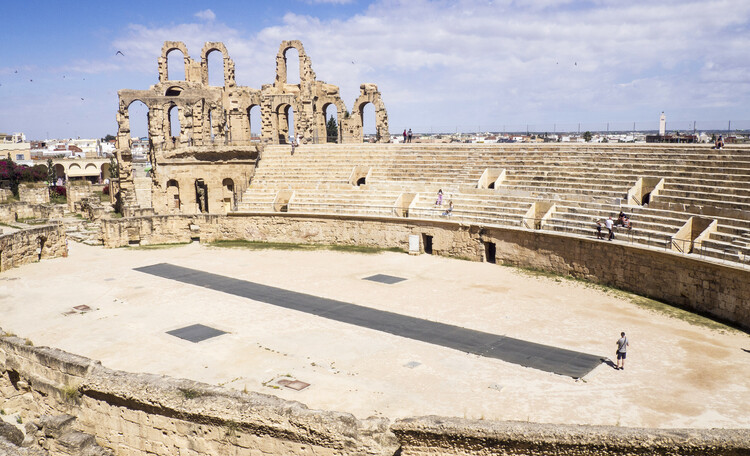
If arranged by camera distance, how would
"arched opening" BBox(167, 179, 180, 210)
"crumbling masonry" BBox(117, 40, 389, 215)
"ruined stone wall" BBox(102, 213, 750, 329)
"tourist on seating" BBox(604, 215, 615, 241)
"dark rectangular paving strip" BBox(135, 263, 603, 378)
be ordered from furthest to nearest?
"arched opening" BBox(167, 179, 180, 210) < "crumbling masonry" BBox(117, 40, 389, 215) < "tourist on seating" BBox(604, 215, 615, 241) < "ruined stone wall" BBox(102, 213, 750, 329) < "dark rectangular paving strip" BBox(135, 263, 603, 378)

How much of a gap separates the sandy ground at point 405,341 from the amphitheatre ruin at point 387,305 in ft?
0.23

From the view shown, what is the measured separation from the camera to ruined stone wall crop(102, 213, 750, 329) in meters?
15.2

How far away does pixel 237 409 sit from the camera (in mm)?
7363

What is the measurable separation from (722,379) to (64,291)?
59.0ft

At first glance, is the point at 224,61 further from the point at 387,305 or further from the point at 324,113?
the point at 387,305

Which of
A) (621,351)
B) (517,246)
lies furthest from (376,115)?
(621,351)

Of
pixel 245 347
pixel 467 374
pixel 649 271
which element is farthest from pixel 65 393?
pixel 649 271

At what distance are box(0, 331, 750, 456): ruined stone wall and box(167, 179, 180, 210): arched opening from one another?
23.0 m

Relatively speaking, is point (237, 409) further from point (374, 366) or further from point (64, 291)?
point (64, 291)

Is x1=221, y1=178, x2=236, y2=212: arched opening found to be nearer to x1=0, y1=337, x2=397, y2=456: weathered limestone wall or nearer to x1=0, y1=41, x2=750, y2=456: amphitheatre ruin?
x1=0, y1=41, x2=750, y2=456: amphitheatre ruin

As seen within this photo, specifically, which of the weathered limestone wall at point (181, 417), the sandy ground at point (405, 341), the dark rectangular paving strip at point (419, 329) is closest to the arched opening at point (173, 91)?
the sandy ground at point (405, 341)

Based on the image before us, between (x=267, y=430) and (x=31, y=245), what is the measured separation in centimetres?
1959

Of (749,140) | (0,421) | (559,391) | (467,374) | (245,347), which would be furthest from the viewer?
(749,140)

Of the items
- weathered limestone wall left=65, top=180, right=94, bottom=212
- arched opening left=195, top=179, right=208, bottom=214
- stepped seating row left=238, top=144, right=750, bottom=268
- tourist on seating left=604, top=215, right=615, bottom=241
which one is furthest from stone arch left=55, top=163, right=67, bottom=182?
tourist on seating left=604, top=215, right=615, bottom=241
